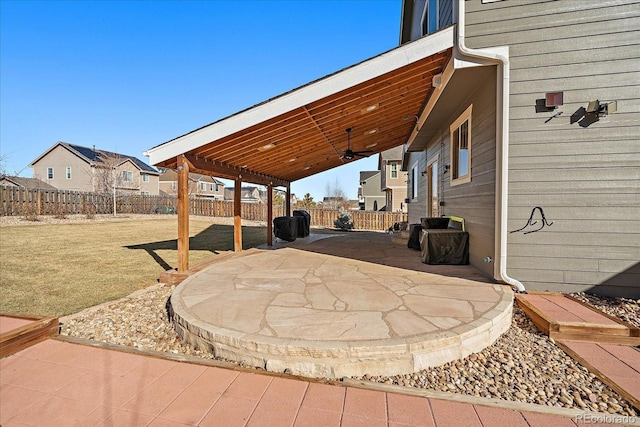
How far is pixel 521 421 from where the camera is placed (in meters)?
1.59

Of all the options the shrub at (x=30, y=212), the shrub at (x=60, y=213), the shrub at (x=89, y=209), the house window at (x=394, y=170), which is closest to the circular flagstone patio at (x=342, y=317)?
the shrub at (x=30, y=212)

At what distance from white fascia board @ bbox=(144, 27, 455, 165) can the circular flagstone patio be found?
2126mm

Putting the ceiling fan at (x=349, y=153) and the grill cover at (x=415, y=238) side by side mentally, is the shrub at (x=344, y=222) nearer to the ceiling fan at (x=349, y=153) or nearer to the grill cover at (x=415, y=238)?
the ceiling fan at (x=349, y=153)

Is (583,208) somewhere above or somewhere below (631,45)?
below

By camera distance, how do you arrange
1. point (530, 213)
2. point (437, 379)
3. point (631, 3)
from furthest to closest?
point (530, 213)
point (631, 3)
point (437, 379)

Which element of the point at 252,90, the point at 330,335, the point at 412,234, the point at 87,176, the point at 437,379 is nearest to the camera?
the point at 437,379

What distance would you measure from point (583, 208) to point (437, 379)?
122 inches

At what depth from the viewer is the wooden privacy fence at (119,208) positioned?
15008 millimetres

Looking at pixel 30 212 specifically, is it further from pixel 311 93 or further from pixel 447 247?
pixel 447 247

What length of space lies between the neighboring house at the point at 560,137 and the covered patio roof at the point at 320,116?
2.45ft

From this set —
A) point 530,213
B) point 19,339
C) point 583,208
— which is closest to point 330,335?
point 19,339

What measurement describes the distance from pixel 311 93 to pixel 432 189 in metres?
5.54

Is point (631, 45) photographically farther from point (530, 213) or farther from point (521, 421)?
point (521, 421)

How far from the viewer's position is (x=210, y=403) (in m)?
1.75
